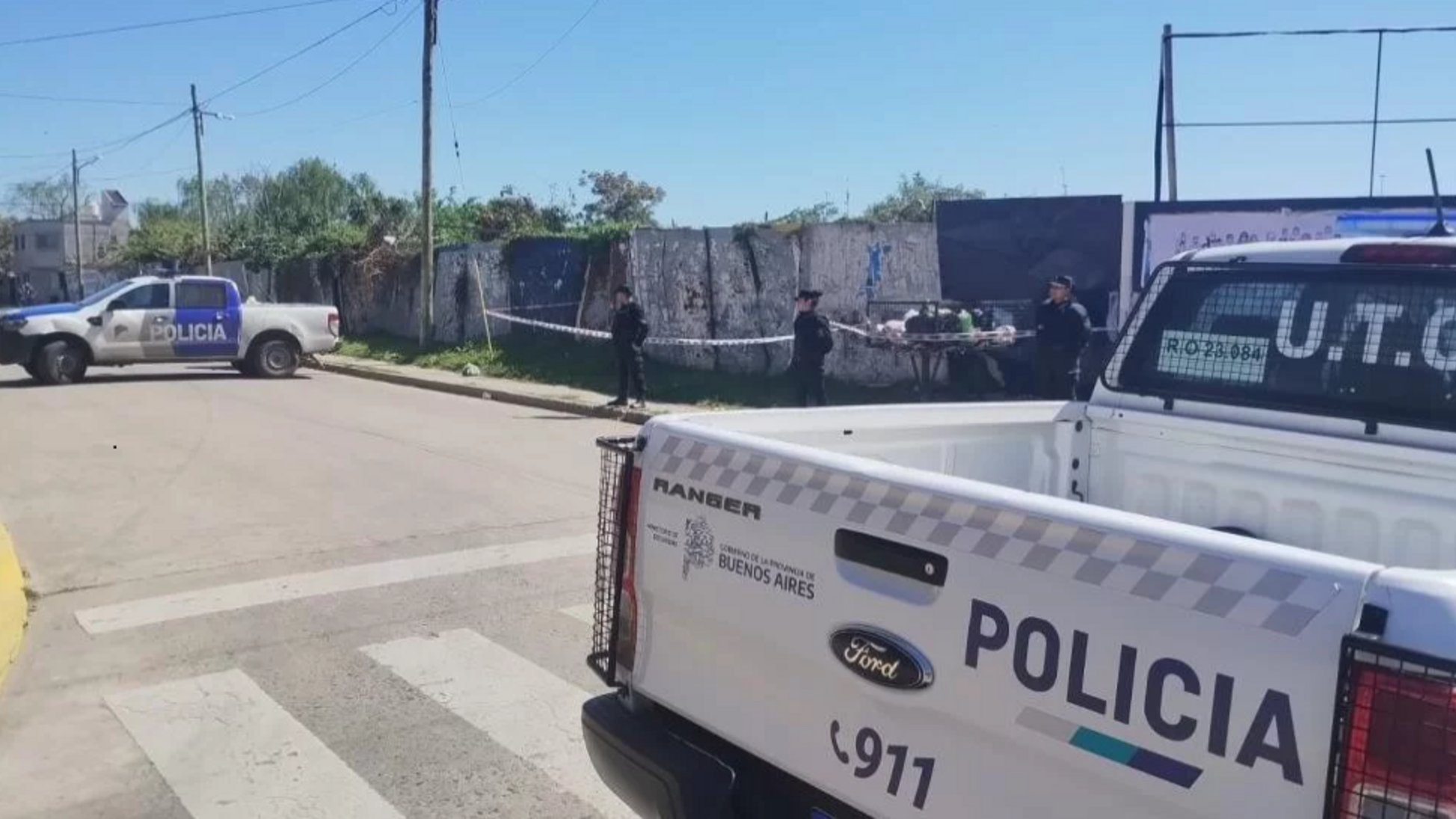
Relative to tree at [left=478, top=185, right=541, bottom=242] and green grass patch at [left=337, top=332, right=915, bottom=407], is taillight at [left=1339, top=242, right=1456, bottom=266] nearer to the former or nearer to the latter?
green grass patch at [left=337, top=332, right=915, bottom=407]

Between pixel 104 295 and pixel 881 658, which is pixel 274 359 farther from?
pixel 881 658

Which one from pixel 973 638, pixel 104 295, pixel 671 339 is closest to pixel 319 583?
pixel 973 638

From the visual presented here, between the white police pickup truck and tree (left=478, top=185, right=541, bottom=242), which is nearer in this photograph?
the white police pickup truck

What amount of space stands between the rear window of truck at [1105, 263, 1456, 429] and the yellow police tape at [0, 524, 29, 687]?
5315 millimetres

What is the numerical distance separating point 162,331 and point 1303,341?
19.7 m

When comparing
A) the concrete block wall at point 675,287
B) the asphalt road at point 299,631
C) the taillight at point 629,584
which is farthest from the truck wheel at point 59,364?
the taillight at point 629,584

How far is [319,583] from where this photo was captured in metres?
7.24

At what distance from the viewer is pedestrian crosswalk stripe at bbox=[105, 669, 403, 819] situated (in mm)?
4316

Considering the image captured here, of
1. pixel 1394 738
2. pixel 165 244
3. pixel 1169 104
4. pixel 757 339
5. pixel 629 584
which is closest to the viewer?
pixel 1394 738

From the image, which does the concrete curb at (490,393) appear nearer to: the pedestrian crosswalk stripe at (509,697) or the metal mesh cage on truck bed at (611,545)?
the pedestrian crosswalk stripe at (509,697)

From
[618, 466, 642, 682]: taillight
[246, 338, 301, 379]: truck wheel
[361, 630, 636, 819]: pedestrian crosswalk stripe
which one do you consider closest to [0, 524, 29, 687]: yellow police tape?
[361, 630, 636, 819]: pedestrian crosswalk stripe

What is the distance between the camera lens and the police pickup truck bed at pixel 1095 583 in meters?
1.78

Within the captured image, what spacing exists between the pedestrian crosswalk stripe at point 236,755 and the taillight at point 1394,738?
3.36m

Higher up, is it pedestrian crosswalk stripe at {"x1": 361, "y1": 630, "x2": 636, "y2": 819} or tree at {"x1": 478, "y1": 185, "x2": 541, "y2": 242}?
tree at {"x1": 478, "y1": 185, "x2": 541, "y2": 242}
